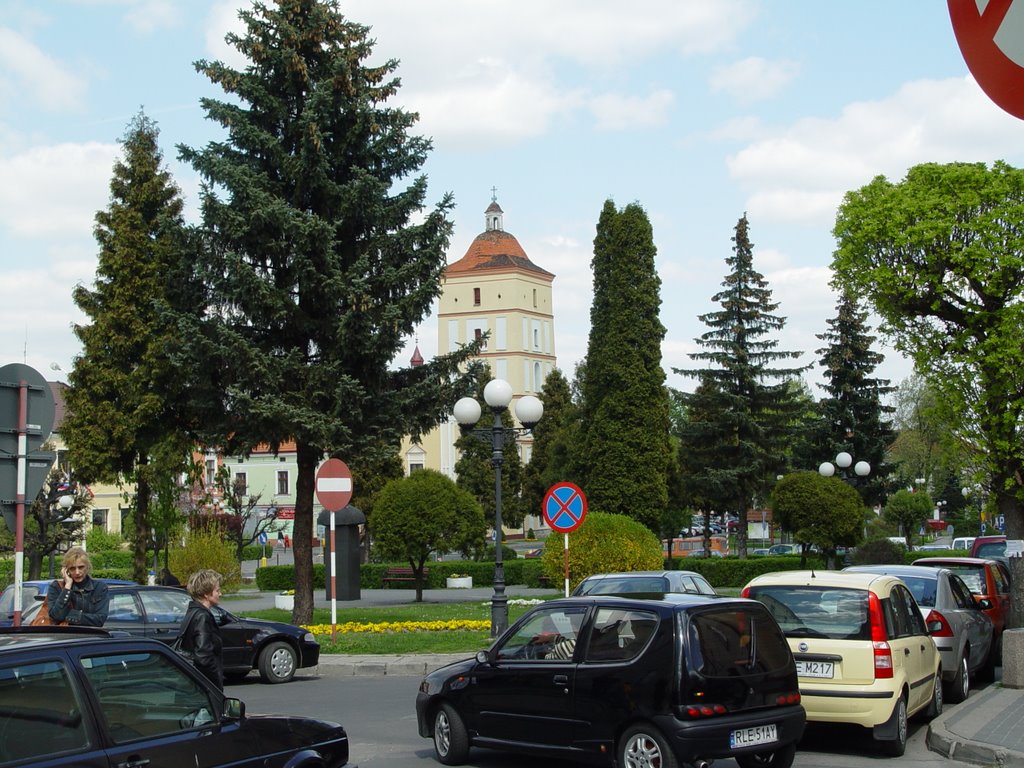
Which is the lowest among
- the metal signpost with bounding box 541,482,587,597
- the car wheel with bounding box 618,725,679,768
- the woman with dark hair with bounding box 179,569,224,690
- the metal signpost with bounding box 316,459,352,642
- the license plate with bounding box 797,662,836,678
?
the car wheel with bounding box 618,725,679,768

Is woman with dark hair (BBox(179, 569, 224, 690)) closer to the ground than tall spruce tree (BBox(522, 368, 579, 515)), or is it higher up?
closer to the ground

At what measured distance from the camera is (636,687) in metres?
8.30

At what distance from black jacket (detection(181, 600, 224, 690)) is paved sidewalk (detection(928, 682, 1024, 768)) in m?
6.65

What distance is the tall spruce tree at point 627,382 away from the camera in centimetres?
4681

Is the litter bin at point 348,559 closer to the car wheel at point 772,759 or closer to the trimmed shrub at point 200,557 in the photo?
the trimmed shrub at point 200,557

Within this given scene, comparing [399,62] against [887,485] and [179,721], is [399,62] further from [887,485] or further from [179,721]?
[887,485]

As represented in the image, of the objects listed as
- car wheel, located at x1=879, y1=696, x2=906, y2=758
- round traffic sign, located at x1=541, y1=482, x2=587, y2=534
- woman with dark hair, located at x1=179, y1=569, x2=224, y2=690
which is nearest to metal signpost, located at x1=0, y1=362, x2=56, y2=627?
woman with dark hair, located at x1=179, y1=569, x2=224, y2=690

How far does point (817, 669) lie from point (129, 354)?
21.7 metres

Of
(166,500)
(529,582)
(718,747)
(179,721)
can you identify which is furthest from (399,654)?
(529,582)

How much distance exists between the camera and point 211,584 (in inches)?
346

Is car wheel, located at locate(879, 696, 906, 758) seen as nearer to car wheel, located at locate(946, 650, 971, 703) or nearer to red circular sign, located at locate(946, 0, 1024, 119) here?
car wheel, located at locate(946, 650, 971, 703)

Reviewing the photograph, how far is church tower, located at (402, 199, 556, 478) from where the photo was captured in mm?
116562

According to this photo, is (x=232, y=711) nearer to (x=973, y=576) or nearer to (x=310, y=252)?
(x=973, y=576)

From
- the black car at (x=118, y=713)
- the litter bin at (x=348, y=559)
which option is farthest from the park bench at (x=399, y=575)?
the black car at (x=118, y=713)
